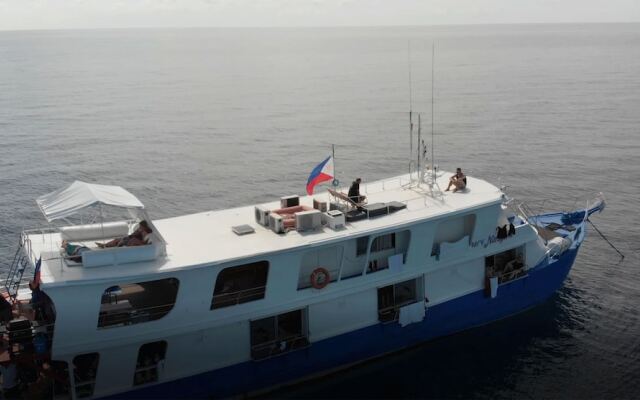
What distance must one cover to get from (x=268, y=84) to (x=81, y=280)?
77.5 meters

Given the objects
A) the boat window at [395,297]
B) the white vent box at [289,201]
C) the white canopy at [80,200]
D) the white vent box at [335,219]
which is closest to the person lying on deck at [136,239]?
the white canopy at [80,200]

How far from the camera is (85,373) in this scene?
61.1ft

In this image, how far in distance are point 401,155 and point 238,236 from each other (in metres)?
30.7

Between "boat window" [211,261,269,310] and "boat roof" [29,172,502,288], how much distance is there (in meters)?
0.81

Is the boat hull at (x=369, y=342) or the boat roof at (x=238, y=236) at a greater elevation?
the boat roof at (x=238, y=236)

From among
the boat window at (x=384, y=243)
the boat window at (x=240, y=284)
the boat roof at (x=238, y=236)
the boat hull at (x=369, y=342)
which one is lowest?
the boat hull at (x=369, y=342)

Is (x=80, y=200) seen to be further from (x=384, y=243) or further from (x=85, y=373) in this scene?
(x=384, y=243)

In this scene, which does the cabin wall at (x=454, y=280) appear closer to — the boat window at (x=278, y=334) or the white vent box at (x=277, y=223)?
the boat window at (x=278, y=334)

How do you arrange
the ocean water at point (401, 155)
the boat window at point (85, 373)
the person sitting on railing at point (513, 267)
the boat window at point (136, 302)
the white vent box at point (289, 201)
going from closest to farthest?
the boat window at point (85, 373), the boat window at point (136, 302), the white vent box at point (289, 201), the ocean water at point (401, 155), the person sitting on railing at point (513, 267)

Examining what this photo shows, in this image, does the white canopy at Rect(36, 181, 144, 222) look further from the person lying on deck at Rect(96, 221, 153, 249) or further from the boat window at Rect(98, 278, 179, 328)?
the boat window at Rect(98, 278, 179, 328)

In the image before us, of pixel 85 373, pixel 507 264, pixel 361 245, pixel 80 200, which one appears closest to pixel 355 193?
pixel 361 245

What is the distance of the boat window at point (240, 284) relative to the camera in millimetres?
19281

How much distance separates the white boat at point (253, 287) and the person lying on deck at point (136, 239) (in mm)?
213

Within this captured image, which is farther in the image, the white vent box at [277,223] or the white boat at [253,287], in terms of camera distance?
the white vent box at [277,223]
